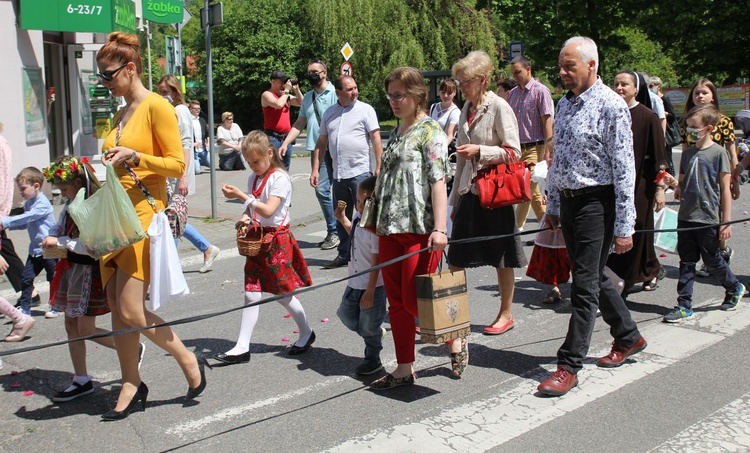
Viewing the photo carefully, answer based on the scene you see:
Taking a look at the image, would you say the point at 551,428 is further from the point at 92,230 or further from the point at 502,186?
the point at 92,230

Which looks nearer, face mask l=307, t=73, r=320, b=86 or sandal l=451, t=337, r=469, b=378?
sandal l=451, t=337, r=469, b=378

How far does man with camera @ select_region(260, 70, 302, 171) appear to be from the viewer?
1065cm

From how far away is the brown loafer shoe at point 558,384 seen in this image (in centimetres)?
469

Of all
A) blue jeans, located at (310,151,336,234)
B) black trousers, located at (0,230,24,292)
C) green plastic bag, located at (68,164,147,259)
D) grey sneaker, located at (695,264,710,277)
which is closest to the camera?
green plastic bag, located at (68,164,147,259)

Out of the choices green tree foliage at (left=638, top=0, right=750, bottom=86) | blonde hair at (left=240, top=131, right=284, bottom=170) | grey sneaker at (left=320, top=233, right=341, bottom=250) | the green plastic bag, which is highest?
green tree foliage at (left=638, top=0, right=750, bottom=86)

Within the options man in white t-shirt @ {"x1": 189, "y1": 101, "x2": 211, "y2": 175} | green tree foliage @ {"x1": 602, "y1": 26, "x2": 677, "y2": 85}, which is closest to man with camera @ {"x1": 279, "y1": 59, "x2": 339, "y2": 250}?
man in white t-shirt @ {"x1": 189, "y1": 101, "x2": 211, "y2": 175}

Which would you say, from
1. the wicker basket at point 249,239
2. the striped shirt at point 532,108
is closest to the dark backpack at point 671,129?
the striped shirt at point 532,108

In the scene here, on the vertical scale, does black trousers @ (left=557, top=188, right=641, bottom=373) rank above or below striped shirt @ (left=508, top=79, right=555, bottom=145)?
below

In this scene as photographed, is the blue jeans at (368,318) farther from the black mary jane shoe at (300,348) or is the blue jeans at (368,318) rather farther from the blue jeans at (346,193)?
the blue jeans at (346,193)

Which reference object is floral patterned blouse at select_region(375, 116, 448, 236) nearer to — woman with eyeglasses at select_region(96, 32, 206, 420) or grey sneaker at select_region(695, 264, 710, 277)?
woman with eyeglasses at select_region(96, 32, 206, 420)

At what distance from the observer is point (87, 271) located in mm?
4812

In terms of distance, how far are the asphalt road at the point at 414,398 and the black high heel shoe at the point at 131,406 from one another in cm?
4

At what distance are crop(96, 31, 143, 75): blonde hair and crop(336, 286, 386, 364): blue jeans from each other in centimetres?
184

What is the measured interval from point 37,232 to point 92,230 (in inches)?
111
